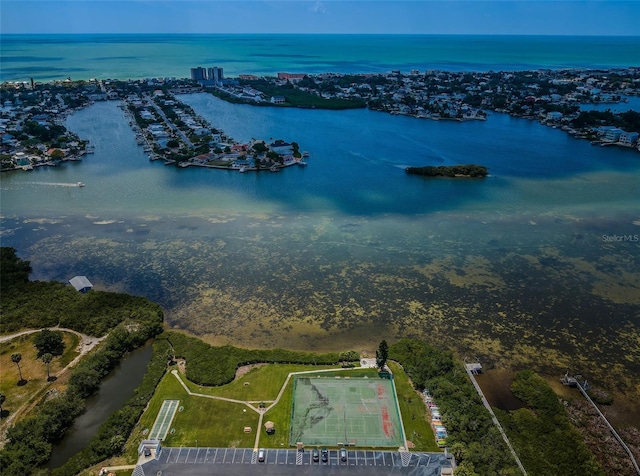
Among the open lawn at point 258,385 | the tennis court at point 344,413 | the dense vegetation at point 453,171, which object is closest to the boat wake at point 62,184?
the open lawn at point 258,385

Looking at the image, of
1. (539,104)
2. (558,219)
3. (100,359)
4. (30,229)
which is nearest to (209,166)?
(30,229)

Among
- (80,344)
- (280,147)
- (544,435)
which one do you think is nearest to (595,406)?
(544,435)

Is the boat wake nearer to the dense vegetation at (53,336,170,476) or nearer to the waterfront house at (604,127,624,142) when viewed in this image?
the dense vegetation at (53,336,170,476)

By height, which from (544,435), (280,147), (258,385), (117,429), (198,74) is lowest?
(258,385)

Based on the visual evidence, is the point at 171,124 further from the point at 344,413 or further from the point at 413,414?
the point at 413,414

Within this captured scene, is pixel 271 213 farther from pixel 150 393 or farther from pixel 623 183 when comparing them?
pixel 623 183
